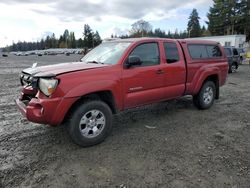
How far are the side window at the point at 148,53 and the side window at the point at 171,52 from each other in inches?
12.3

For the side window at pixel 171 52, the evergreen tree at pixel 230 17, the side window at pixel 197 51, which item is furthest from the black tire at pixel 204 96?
the evergreen tree at pixel 230 17

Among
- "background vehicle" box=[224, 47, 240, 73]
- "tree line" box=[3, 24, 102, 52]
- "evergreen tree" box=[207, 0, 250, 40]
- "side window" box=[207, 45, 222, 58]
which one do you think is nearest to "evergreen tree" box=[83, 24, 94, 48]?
"tree line" box=[3, 24, 102, 52]

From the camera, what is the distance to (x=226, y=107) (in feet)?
21.9

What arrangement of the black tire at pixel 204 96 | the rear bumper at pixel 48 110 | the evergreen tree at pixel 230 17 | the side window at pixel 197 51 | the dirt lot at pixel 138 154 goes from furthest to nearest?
the evergreen tree at pixel 230 17 < the black tire at pixel 204 96 < the side window at pixel 197 51 < the rear bumper at pixel 48 110 < the dirt lot at pixel 138 154

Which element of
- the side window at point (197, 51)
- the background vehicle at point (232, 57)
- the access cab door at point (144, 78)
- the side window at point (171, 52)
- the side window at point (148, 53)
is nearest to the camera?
the access cab door at point (144, 78)

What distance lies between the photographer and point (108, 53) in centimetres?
482

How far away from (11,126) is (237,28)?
5598cm

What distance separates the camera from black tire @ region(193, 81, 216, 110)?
6223mm

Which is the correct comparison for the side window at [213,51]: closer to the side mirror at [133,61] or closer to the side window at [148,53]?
the side window at [148,53]

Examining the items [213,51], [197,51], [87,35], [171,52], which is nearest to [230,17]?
[213,51]

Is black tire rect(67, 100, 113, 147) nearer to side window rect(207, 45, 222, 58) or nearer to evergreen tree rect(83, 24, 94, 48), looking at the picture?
side window rect(207, 45, 222, 58)

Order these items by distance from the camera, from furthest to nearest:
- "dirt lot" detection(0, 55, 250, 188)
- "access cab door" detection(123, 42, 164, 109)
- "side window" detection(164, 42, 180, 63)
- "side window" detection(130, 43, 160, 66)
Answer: "side window" detection(164, 42, 180, 63) < "side window" detection(130, 43, 160, 66) < "access cab door" detection(123, 42, 164, 109) < "dirt lot" detection(0, 55, 250, 188)

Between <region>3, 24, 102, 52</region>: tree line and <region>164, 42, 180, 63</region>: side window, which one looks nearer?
<region>164, 42, 180, 63</region>: side window

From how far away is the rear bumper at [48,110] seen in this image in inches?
141
